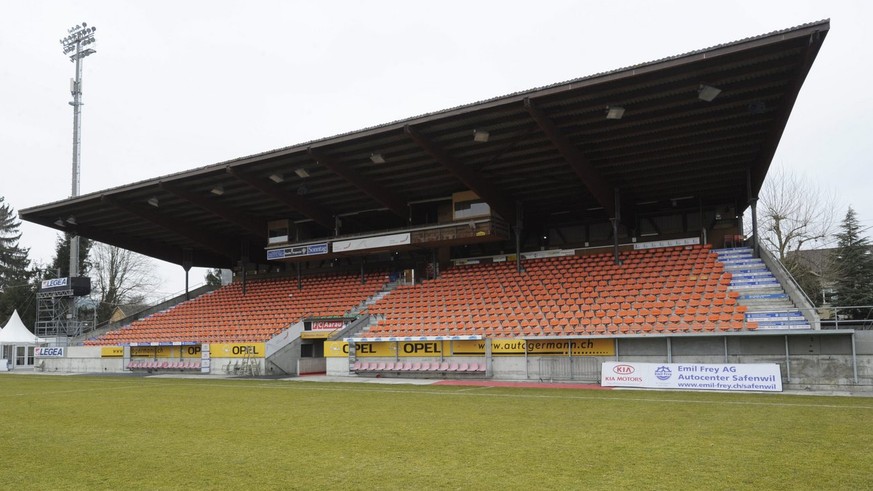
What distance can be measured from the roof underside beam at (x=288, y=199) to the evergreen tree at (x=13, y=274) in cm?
3630

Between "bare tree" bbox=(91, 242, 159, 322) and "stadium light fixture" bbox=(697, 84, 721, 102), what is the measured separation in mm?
54040

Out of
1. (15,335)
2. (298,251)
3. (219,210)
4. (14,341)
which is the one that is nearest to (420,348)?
(298,251)

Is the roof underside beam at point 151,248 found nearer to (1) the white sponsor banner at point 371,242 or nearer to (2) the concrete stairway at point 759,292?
(1) the white sponsor banner at point 371,242

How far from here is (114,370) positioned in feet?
107

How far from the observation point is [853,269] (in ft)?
121

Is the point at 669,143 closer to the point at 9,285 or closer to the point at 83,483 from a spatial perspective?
the point at 83,483

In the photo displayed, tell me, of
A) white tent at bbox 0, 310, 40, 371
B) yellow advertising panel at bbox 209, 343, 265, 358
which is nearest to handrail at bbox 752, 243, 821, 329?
yellow advertising panel at bbox 209, 343, 265, 358

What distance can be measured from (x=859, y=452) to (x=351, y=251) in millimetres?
24876

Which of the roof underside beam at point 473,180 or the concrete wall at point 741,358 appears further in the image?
the roof underside beam at point 473,180

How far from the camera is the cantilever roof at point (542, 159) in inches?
707

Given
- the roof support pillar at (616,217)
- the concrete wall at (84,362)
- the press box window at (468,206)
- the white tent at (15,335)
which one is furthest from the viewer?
the white tent at (15,335)

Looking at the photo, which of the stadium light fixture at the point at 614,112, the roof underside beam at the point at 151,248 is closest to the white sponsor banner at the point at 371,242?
the roof underside beam at the point at 151,248

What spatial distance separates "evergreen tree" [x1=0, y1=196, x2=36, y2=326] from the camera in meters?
52.7

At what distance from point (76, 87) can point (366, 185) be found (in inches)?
1101
